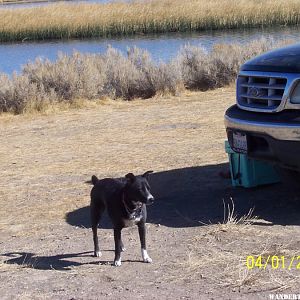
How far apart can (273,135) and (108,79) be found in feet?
30.1

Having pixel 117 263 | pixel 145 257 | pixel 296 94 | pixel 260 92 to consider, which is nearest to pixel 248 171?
pixel 260 92

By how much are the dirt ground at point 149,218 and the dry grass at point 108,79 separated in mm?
2327

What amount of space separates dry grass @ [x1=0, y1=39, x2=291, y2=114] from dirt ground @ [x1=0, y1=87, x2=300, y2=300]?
91.6 inches

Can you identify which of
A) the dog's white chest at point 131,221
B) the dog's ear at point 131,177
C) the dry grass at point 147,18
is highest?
the dog's ear at point 131,177

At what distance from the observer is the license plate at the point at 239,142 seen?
271 inches

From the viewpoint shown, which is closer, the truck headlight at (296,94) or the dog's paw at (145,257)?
the dog's paw at (145,257)

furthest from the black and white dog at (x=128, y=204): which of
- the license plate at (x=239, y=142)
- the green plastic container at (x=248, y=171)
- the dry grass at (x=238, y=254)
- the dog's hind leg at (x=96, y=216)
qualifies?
the green plastic container at (x=248, y=171)

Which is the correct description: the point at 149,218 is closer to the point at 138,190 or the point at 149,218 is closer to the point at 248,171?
the point at 248,171

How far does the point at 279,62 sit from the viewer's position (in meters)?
6.78

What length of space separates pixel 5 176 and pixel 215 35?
75.7ft

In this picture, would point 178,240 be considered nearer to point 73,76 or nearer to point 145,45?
point 73,76

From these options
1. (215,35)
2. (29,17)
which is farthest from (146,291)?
(29,17)

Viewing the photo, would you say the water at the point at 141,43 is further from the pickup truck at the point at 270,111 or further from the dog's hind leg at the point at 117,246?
the dog's hind leg at the point at 117,246

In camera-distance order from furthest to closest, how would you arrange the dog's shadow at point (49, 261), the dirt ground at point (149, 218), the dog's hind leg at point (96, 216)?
the dog's hind leg at point (96, 216)
the dog's shadow at point (49, 261)
the dirt ground at point (149, 218)
